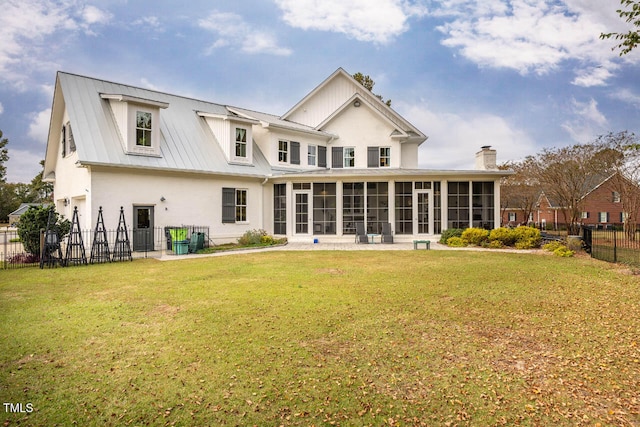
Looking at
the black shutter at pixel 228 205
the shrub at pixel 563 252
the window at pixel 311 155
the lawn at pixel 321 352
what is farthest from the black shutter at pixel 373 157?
the lawn at pixel 321 352

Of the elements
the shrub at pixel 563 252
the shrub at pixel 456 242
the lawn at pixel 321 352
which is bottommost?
the lawn at pixel 321 352

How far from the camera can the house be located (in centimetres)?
1484

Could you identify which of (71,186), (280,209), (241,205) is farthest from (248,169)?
(71,186)

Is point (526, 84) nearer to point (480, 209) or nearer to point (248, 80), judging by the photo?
point (480, 209)

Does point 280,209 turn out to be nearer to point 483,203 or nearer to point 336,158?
point 336,158

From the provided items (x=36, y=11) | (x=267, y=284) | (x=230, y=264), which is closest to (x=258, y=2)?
(x=36, y=11)

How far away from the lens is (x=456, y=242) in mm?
17062

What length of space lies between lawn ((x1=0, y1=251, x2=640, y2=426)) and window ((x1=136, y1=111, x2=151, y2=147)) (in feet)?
26.5

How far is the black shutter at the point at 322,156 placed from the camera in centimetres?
Answer: 2236

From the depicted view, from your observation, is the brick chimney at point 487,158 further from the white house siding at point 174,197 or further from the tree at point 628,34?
the white house siding at point 174,197

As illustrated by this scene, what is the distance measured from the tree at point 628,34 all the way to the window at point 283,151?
15.7m

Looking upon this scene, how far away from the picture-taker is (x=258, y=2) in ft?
66.8

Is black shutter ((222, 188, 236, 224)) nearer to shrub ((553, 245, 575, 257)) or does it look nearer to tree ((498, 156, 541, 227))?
shrub ((553, 245, 575, 257))

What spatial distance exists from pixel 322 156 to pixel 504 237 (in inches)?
452
